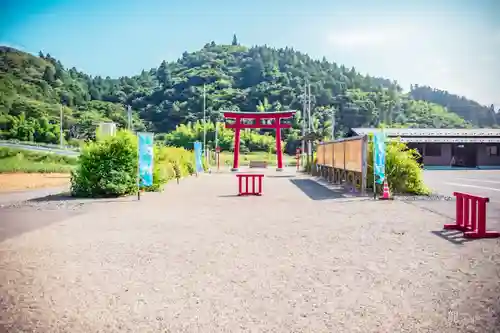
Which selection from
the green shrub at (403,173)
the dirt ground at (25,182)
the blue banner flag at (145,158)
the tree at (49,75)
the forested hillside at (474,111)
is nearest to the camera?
the forested hillside at (474,111)

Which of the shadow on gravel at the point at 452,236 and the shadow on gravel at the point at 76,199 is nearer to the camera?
the shadow on gravel at the point at 452,236

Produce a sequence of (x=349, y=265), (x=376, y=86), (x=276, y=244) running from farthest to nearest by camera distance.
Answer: (x=376, y=86)
(x=276, y=244)
(x=349, y=265)

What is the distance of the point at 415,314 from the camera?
3.06 m

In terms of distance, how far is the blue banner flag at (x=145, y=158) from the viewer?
11383mm

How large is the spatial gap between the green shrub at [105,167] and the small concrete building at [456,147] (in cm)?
2423

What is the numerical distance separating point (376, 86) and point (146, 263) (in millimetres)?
95720

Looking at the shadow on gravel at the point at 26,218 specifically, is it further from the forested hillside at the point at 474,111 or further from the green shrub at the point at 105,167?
the forested hillside at the point at 474,111

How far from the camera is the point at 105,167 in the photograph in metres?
11.6

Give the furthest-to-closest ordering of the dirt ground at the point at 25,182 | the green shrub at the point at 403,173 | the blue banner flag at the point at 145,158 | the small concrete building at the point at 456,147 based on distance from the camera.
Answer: the small concrete building at the point at 456,147
the dirt ground at the point at 25,182
the green shrub at the point at 403,173
the blue banner flag at the point at 145,158

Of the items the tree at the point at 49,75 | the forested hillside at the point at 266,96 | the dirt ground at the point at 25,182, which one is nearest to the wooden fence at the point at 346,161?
the dirt ground at the point at 25,182

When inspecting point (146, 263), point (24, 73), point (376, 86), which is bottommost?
point (146, 263)

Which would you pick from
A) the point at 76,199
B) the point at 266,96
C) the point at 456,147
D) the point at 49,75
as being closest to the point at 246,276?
the point at 49,75

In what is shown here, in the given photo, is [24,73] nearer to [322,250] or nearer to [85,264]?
[85,264]

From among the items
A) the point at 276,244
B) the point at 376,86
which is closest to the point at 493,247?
the point at 276,244
